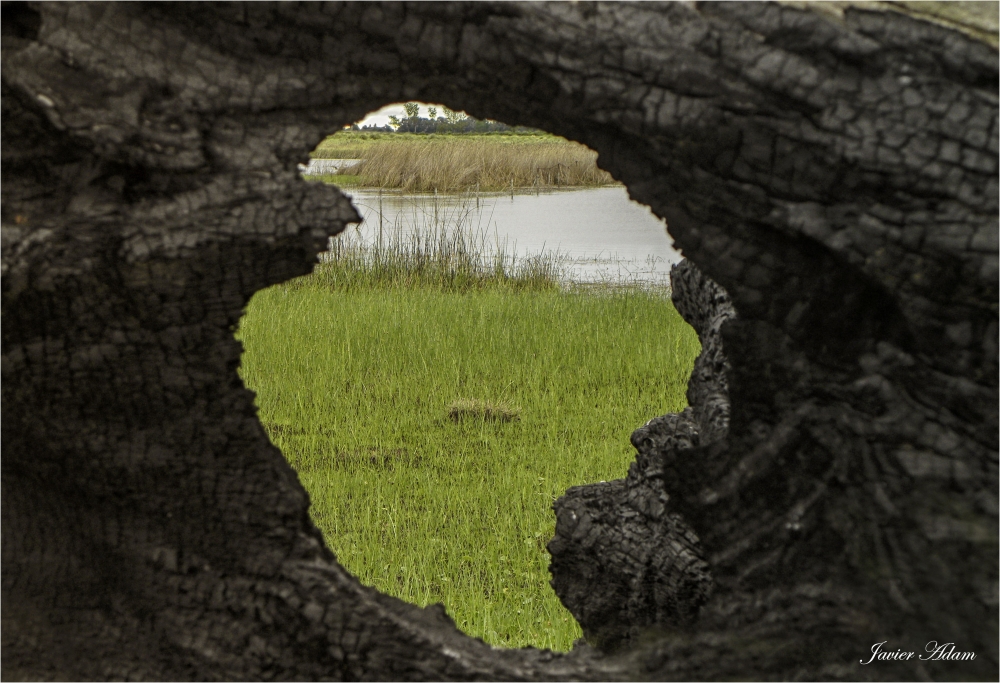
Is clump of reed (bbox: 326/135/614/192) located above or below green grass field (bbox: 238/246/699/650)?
below

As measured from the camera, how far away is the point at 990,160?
1316 mm

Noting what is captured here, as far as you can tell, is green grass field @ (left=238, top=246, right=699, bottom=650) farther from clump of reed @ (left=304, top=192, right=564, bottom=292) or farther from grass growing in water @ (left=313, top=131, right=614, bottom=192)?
grass growing in water @ (left=313, top=131, right=614, bottom=192)

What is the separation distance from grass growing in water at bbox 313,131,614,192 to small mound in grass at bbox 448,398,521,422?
32.0ft

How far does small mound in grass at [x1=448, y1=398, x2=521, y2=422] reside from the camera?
16.7 feet

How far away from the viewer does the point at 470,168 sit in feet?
51.7

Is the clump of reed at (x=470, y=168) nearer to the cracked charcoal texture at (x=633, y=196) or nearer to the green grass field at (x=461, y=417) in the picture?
the green grass field at (x=461, y=417)

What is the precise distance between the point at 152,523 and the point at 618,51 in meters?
1.13

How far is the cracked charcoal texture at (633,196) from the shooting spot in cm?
134

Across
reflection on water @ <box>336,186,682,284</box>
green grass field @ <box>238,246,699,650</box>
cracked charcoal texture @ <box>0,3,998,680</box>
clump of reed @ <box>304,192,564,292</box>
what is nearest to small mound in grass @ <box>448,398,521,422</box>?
green grass field @ <box>238,246,699,650</box>

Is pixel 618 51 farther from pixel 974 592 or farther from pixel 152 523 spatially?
pixel 152 523

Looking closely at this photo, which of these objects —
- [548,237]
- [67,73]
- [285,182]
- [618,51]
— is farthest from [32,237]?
[548,237]

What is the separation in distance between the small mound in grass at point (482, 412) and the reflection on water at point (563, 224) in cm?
448

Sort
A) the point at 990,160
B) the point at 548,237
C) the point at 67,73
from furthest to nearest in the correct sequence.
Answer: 1. the point at 548,237
2. the point at 67,73
3. the point at 990,160

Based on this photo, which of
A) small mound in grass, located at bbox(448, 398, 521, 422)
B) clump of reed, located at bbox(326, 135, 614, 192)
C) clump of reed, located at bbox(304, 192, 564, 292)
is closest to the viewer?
small mound in grass, located at bbox(448, 398, 521, 422)
